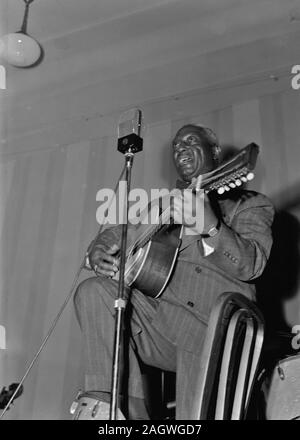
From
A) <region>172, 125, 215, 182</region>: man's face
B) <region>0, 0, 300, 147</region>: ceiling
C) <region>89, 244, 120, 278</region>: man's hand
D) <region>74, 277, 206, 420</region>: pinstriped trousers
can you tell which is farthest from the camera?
<region>0, 0, 300, 147</region>: ceiling

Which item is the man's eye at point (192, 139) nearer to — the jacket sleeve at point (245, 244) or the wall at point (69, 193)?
the jacket sleeve at point (245, 244)

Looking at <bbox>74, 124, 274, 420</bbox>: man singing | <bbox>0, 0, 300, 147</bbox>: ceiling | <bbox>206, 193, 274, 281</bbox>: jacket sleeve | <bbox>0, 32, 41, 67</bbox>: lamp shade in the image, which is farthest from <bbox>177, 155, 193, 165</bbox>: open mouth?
<bbox>0, 32, 41, 67</bbox>: lamp shade

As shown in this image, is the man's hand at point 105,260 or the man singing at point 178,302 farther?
the man's hand at point 105,260

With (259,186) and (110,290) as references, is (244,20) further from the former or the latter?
(110,290)

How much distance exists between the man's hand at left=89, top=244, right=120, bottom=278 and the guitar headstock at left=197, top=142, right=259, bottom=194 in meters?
0.35

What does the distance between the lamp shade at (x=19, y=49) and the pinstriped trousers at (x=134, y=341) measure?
178cm

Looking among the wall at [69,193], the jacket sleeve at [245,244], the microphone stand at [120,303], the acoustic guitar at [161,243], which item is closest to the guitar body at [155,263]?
the acoustic guitar at [161,243]

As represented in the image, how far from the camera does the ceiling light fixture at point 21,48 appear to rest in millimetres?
2637

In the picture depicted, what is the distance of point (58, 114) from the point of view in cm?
330

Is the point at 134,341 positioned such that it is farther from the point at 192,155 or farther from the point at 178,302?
the point at 192,155

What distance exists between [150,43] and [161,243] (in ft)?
5.25

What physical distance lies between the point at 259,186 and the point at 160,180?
0.63m

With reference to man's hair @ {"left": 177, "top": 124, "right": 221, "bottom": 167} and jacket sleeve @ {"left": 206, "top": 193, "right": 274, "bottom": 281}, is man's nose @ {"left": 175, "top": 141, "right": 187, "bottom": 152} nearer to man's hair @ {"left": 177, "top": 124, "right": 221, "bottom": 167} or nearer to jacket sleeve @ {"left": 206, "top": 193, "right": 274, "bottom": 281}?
man's hair @ {"left": 177, "top": 124, "right": 221, "bottom": 167}

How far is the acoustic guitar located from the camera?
52.5 inches
